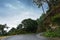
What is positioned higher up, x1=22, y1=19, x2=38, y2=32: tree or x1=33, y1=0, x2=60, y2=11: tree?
x1=33, y1=0, x2=60, y2=11: tree

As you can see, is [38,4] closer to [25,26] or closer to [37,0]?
[37,0]

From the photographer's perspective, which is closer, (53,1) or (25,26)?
(53,1)

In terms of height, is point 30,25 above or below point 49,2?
below

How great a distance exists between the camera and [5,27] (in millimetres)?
66438

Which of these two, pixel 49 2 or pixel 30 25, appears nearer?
pixel 49 2

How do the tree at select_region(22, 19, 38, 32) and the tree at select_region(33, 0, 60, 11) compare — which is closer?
the tree at select_region(33, 0, 60, 11)

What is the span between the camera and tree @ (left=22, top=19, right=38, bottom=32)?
2608 inches

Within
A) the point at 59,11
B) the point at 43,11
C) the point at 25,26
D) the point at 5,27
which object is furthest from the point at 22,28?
the point at 59,11

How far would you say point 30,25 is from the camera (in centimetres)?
6694

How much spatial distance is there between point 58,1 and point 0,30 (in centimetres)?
2353

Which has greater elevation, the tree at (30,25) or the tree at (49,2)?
the tree at (49,2)

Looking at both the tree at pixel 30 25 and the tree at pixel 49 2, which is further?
the tree at pixel 30 25

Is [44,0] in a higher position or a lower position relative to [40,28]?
higher

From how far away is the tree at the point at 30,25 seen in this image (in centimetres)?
6625
